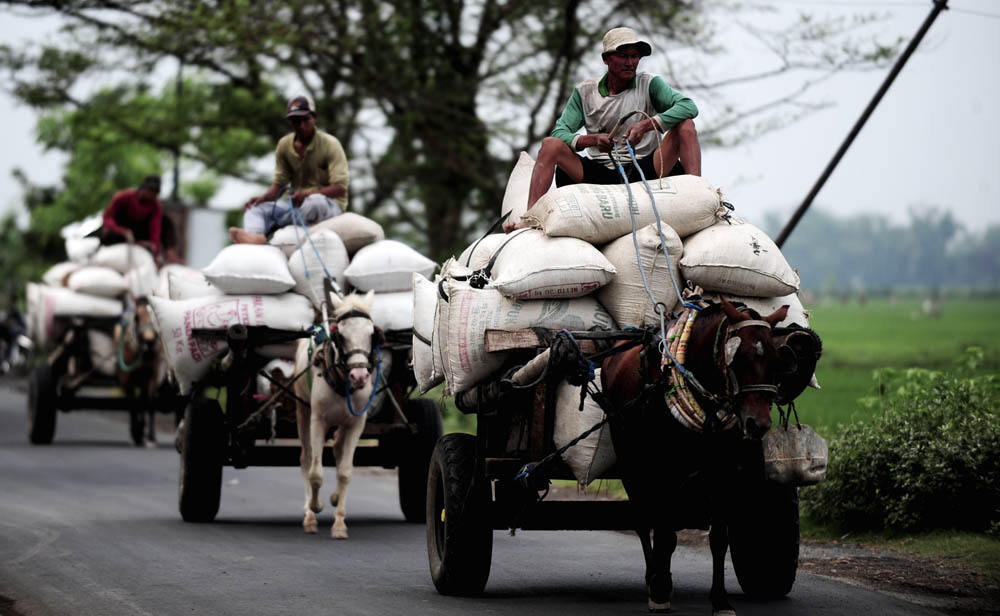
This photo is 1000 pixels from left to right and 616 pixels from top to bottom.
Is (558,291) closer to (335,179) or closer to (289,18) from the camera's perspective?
(335,179)

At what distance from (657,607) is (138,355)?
508 inches

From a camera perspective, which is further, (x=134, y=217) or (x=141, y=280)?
(x=134, y=217)

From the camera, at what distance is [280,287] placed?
1180cm

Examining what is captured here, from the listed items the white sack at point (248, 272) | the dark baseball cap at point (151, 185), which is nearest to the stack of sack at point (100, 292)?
the dark baseball cap at point (151, 185)

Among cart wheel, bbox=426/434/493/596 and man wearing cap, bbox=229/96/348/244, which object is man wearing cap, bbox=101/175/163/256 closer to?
man wearing cap, bbox=229/96/348/244

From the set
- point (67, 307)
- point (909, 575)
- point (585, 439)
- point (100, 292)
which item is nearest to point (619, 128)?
point (585, 439)

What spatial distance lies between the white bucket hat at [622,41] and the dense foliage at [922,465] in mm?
3673

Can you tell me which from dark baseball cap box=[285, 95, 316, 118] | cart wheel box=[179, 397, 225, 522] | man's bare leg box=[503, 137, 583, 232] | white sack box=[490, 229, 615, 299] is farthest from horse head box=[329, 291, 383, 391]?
white sack box=[490, 229, 615, 299]

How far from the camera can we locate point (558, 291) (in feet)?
25.5

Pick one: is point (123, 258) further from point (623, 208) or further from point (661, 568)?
point (661, 568)

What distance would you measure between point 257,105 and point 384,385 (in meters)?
14.1

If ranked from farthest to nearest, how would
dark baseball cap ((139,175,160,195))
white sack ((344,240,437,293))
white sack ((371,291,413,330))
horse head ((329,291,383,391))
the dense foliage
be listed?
dark baseball cap ((139,175,160,195)) < white sack ((344,240,437,293)) < white sack ((371,291,413,330)) < horse head ((329,291,383,391)) < the dense foliage

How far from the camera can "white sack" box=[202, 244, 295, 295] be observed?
11.6 meters

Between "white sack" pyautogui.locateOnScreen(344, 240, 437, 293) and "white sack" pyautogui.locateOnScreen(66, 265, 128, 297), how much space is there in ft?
25.9
